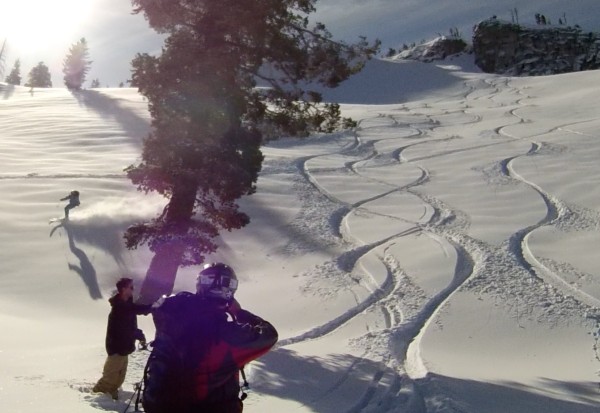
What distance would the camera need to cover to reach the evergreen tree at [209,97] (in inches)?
468

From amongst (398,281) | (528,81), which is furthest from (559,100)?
(398,281)

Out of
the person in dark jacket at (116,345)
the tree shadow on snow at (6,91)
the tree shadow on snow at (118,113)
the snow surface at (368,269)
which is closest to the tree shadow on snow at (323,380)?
the snow surface at (368,269)

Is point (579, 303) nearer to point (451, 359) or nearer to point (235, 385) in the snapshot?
point (451, 359)

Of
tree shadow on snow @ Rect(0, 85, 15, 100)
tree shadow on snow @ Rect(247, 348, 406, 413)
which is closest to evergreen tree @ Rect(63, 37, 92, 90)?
tree shadow on snow @ Rect(0, 85, 15, 100)

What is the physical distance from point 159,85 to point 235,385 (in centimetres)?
895

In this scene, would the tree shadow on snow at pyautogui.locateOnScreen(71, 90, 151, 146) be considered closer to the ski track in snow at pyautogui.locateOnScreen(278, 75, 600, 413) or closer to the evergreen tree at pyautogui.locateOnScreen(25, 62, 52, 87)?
the ski track in snow at pyautogui.locateOnScreen(278, 75, 600, 413)

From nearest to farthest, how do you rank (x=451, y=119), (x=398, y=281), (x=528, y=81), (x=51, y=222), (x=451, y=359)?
1. (x=451, y=359)
2. (x=398, y=281)
3. (x=51, y=222)
4. (x=451, y=119)
5. (x=528, y=81)

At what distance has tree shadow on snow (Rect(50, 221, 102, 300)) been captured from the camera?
15377 mm

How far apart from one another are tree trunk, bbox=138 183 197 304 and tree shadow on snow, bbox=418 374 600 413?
588 centimetres

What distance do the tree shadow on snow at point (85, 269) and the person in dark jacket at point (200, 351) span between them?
1162 centimetres

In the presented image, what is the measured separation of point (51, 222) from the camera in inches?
766

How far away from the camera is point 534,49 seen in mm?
107125

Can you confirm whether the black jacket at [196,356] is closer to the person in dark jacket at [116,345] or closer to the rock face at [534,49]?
the person in dark jacket at [116,345]

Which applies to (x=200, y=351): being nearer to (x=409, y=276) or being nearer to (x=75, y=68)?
(x=409, y=276)
